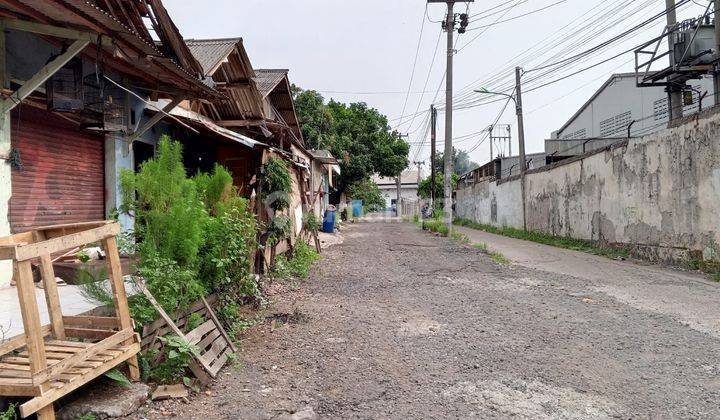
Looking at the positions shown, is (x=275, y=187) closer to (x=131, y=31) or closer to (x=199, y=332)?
(x=131, y=31)

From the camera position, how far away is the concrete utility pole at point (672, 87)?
1120cm

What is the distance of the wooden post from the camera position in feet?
10.4

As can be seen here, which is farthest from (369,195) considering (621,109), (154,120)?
(154,120)

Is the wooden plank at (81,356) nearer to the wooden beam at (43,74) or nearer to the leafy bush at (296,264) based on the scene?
the wooden beam at (43,74)

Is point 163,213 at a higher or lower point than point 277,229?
higher

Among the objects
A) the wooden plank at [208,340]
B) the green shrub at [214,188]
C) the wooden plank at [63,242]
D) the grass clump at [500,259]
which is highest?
the green shrub at [214,188]

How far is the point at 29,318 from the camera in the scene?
8.10 feet

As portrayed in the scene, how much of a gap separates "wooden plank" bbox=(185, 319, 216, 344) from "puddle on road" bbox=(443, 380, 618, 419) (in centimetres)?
195

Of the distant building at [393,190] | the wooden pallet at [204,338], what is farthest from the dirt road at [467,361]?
the distant building at [393,190]

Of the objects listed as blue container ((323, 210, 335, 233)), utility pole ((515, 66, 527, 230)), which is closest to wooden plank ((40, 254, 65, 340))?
blue container ((323, 210, 335, 233))

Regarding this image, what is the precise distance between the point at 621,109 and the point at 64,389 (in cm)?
2651

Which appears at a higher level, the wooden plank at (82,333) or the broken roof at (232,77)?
the broken roof at (232,77)

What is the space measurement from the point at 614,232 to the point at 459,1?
11.6 metres

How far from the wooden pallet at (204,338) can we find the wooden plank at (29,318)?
0.98 meters
